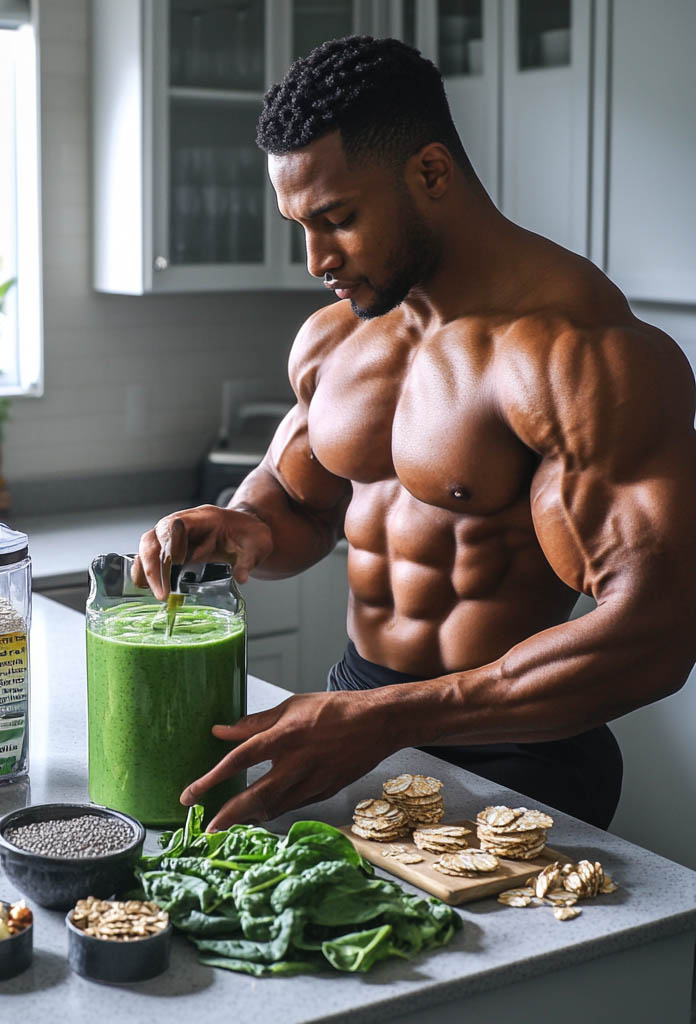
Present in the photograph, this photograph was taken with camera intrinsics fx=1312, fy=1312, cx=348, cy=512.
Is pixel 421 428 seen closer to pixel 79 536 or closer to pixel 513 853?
pixel 513 853

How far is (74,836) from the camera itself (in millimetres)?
1207

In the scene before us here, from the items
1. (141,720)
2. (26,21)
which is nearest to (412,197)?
(141,720)

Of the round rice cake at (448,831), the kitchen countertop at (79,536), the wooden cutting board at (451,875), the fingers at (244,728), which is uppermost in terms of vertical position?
the fingers at (244,728)

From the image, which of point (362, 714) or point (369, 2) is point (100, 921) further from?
Result: point (369, 2)

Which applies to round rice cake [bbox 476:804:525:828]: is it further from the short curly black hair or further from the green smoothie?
the short curly black hair

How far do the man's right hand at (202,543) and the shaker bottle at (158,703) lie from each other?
59 millimetres

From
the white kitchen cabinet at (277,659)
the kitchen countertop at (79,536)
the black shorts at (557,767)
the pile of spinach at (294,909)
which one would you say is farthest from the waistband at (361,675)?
the white kitchen cabinet at (277,659)

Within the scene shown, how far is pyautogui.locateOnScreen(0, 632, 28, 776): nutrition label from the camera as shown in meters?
1.47

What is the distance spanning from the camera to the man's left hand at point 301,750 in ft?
4.41

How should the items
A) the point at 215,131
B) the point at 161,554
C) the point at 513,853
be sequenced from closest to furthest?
the point at 513,853
the point at 161,554
the point at 215,131

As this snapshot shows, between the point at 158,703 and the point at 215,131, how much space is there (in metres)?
2.44

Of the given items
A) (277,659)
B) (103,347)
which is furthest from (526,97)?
(277,659)

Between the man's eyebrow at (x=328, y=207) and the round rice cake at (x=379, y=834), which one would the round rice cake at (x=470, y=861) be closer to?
the round rice cake at (x=379, y=834)

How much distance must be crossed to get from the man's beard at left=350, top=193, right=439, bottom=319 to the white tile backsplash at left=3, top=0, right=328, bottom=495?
2.10 meters
